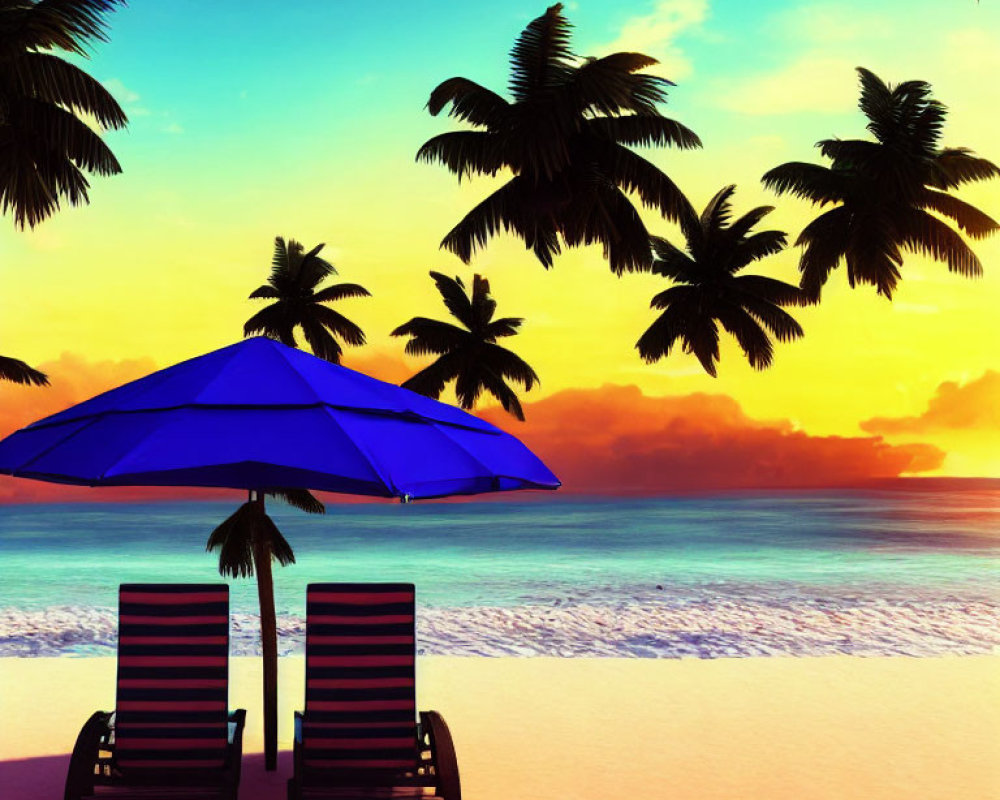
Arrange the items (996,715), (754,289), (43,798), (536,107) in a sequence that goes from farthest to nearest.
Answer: (754,289) < (536,107) < (996,715) < (43,798)

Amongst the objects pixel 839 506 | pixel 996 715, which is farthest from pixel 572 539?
pixel 996 715

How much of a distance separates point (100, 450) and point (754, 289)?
855 inches

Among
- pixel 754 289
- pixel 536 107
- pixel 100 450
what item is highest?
pixel 536 107

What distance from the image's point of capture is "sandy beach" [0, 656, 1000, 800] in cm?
600

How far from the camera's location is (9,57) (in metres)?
14.0

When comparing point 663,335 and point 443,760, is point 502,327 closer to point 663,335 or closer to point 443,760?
point 663,335

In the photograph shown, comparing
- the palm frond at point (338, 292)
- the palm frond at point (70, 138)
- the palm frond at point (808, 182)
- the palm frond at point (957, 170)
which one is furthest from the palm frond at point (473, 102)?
the palm frond at point (338, 292)

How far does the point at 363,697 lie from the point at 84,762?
4.51 feet

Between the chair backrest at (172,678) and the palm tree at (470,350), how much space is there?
73.9 feet

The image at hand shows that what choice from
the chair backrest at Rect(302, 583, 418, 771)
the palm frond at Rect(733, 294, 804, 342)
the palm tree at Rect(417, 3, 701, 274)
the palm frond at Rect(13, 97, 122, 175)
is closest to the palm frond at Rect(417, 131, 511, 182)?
the palm tree at Rect(417, 3, 701, 274)

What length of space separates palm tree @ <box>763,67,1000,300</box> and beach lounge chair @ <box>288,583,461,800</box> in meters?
17.2

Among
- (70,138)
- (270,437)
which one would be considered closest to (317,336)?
(70,138)

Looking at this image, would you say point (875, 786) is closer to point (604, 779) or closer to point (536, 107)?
point (604, 779)

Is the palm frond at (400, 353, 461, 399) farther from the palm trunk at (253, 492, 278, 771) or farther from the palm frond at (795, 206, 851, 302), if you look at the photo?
the palm trunk at (253, 492, 278, 771)
